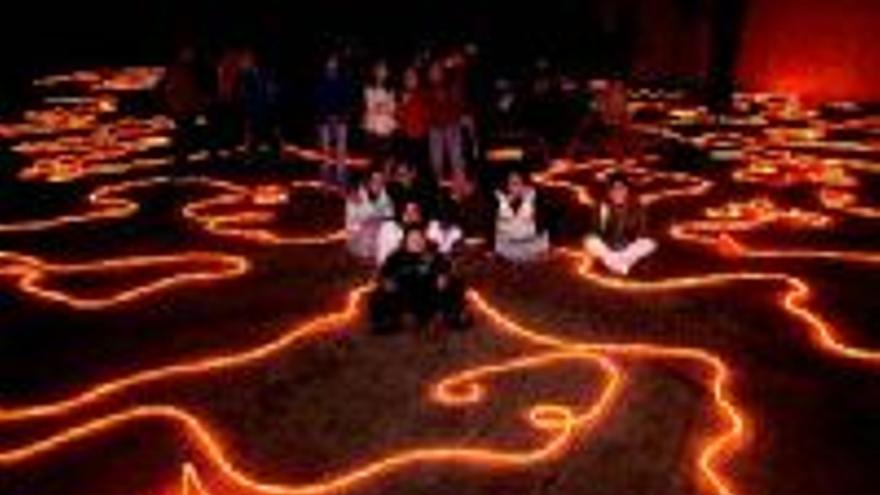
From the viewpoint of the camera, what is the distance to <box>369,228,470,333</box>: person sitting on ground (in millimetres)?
9695

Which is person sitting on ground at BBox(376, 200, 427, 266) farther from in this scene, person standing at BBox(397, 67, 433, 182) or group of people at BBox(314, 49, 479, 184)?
group of people at BBox(314, 49, 479, 184)

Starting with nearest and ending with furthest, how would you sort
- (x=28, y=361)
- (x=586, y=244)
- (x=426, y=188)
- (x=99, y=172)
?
(x=28, y=361), (x=586, y=244), (x=426, y=188), (x=99, y=172)

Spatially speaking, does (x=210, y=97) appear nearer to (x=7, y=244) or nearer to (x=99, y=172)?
(x=99, y=172)

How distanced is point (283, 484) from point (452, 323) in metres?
2.92

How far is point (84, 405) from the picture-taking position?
335 inches

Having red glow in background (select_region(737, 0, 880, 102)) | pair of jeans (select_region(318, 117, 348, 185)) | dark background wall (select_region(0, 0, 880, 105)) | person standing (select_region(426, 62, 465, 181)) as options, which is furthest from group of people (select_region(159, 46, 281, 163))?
red glow in background (select_region(737, 0, 880, 102))

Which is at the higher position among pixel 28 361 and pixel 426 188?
pixel 426 188

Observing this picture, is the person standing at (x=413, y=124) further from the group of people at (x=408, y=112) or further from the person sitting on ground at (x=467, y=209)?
the person sitting on ground at (x=467, y=209)

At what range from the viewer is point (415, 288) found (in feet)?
31.9

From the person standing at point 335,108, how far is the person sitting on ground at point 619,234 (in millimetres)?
4403

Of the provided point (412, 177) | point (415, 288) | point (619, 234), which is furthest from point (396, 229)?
point (619, 234)

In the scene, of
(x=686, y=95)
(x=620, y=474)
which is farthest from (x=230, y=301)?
(x=686, y=95)

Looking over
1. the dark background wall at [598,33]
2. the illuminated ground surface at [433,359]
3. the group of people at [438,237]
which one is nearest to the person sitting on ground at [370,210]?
the group of people at [438,237]

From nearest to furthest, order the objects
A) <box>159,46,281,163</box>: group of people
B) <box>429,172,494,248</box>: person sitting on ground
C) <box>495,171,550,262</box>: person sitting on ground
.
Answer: <box>495,171,550,262</box>: person sitting on ground < <box>429,172,494,248</box>: person sitting on ground < <box>159,46,281,163</box>: group of people
